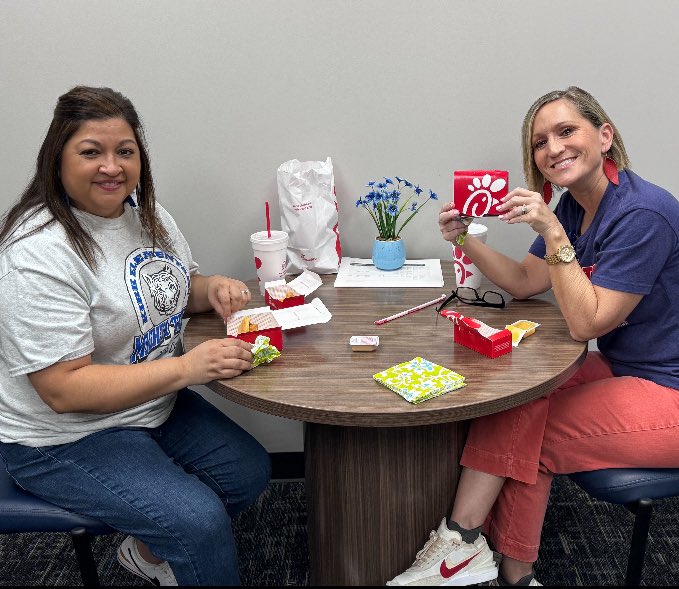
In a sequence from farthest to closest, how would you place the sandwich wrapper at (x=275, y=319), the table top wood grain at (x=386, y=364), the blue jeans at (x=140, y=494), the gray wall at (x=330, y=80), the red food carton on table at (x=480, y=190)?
the gray wall at (x=330, y=80), the red food carton on table at (x=480, y=190), the sandwich wrapper at (x=275, y=319), the blue jeans at (x=140, y=494), the table top wood grain at (x=386, y=364)

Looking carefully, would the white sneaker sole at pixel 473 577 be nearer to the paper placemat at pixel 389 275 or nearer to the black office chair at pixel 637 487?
the black office chair at pixel 637 487

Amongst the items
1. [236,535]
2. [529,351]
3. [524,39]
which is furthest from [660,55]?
[236,535]

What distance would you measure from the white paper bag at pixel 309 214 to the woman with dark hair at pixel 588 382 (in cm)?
43

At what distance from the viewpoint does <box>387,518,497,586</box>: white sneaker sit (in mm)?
1573

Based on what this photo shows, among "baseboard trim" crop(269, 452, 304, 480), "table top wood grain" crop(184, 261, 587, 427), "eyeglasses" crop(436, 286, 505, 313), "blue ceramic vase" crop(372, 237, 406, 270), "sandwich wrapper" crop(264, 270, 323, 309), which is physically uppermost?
"blue ceramic vase" crop(372, 237, 406, 270)

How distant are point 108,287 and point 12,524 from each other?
21.2 inches

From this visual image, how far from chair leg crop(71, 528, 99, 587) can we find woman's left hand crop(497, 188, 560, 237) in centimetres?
116

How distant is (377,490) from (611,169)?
3.16 ft

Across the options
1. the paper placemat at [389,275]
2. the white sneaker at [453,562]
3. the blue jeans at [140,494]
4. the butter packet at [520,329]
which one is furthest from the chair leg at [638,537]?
the blue jeans at [140,494]

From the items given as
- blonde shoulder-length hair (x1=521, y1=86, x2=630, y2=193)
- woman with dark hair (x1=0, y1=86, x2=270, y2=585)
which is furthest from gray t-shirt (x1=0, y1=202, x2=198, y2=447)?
blonde shoulder-length hair (x1=521, y1=86, x2=630, y2=193)

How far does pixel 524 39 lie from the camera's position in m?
1.94

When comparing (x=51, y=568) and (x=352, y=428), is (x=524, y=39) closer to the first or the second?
(x=352, y=428)

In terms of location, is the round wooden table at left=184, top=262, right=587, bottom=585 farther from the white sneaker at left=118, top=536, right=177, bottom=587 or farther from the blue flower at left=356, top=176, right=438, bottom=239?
the white sneaker at left=118, top=536, right=177, bottom=587

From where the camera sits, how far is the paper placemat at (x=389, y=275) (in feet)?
6.30
